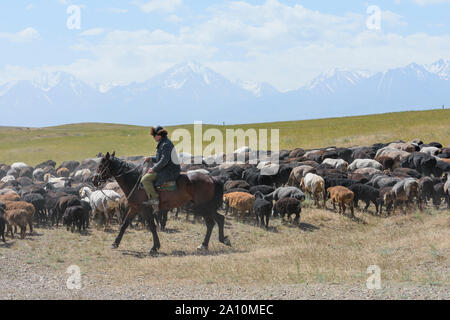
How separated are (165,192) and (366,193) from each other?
34.9 feet

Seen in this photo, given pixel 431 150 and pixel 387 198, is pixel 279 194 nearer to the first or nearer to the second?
pixel 387 198

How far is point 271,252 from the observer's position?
1530 cm

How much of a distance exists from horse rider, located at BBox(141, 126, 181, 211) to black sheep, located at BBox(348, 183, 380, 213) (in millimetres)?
10409

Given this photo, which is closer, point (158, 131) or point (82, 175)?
point (158, 131)

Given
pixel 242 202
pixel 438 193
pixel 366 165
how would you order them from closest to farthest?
1. pixel 242 202
2. pixel 438 193
3. pixel 366 165

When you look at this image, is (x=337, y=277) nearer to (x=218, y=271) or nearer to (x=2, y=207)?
(x=218, y=271)

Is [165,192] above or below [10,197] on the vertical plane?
above

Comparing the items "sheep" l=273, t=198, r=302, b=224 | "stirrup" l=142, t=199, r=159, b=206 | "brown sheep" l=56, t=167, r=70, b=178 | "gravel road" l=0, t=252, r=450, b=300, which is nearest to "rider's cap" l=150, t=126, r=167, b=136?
"stirrup" l=142, t=199, r=159, b=206

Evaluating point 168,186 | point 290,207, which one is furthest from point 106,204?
point 290,207

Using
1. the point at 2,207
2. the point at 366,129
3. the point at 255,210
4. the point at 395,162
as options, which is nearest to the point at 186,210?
the point at 255,210

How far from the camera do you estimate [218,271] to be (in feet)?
41.3

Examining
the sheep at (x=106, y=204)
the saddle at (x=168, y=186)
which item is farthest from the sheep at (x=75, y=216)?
the saddle at (x=168, y=186)

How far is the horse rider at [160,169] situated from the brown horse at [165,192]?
35 centimetres
